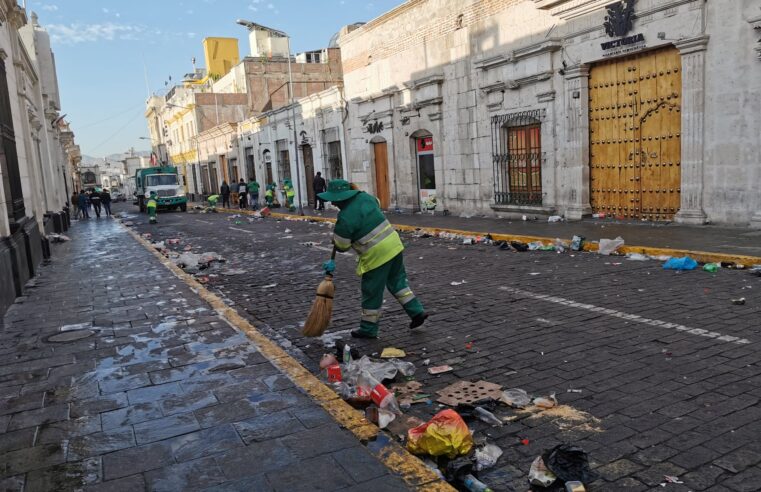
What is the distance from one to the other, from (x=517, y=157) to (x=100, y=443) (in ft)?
45.4

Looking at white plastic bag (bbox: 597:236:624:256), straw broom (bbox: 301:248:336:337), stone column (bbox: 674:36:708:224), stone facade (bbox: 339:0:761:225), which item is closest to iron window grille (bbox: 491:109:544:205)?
stone facade (bbox: 339:0:761:225)

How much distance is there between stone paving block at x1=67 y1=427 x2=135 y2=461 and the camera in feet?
Answer: 10.7

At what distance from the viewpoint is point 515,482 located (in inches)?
115

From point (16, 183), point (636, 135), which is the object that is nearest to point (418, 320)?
point (636, 135)

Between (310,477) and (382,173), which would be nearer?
(310,477)

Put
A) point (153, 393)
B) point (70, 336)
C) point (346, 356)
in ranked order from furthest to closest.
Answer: point (70, 336) < point (346, 356) < point (153, 393)

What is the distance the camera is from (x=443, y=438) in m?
3.16

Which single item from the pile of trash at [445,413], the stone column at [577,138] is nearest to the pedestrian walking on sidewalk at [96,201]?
the stone column at [577,138]

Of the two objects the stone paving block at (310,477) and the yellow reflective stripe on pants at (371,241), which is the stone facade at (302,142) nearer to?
the yellow reflective stripe on pants at (371,241)

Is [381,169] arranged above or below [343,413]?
above

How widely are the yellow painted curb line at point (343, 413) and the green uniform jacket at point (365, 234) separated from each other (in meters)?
1.16

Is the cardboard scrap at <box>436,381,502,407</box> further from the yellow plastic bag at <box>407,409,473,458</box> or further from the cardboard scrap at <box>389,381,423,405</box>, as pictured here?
the yellow plastic bag at <box>407,409,473,458</box>

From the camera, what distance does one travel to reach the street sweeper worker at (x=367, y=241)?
5.34 meters

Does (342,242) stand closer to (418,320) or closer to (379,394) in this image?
(418,320)
